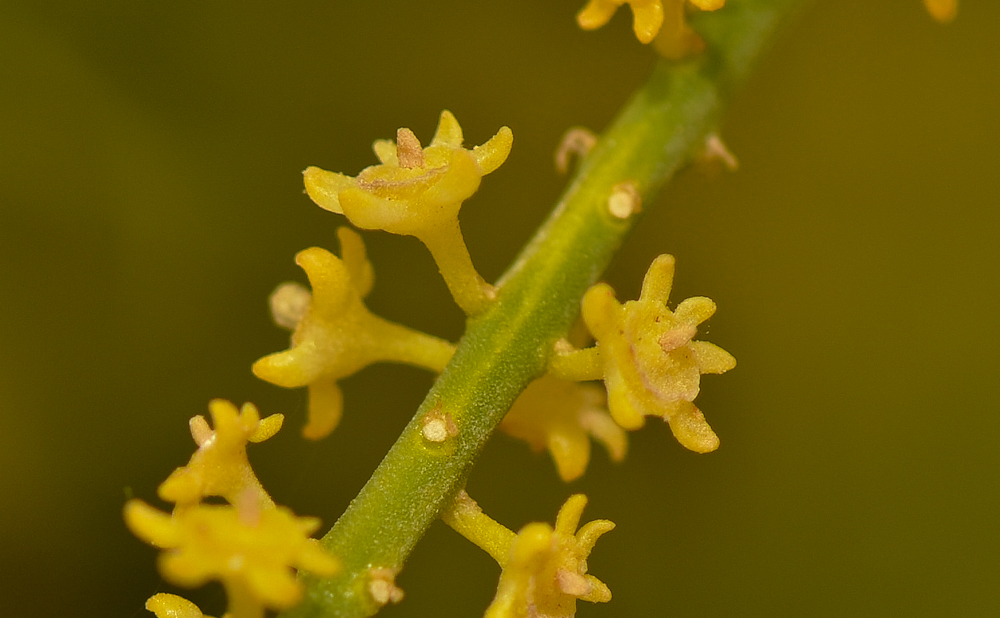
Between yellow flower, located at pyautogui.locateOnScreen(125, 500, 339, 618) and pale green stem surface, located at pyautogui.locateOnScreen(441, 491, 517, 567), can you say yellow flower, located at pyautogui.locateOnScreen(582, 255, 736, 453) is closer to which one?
pale green stem surface, located at pyautogui.locateOnScreen(441, 491, 517, 567)

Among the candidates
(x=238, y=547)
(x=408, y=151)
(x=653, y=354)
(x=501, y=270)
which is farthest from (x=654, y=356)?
(x=501, y=270)

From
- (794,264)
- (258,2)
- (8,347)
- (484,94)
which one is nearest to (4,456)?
(8,347)

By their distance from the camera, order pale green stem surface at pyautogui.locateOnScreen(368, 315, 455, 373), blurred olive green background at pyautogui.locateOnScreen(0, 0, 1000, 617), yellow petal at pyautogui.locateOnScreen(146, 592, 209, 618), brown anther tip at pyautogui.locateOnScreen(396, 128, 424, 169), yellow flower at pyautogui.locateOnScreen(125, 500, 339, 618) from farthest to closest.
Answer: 1. blurred olive green background at pyautogui.locateOnScreen(0, 0, 1000, 617)
2. pale green stem surface at pyautogui.locateOnScreen(368, 315, 455, 373)
3. brown anther tip at pyautogui.locateOnScreen(396, 128, 424, 169)
4. yellow petal at pyautogui.locateOnScreen(146, 592, 209, 618)
5. yellow flower at pyautogui.locateOnScreen(125, 500, 339, 618)

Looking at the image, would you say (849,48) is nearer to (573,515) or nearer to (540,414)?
(540,414)

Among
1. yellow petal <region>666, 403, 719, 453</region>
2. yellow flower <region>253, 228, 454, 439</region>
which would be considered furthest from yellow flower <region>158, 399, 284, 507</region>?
yellow petal <region>666, 403, 719, 453</region>

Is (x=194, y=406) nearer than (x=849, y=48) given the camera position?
Yes

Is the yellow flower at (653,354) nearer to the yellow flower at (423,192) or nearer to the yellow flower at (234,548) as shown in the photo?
the yellow flower at (423,192)
